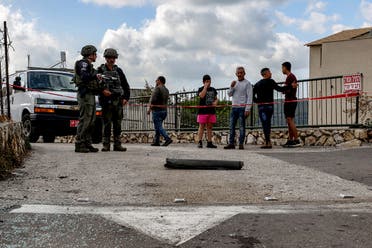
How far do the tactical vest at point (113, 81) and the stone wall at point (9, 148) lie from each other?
6.02ft

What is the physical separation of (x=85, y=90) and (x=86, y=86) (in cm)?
8

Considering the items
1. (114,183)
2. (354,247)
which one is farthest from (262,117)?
(354,247)

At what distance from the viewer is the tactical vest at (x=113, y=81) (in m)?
9.52

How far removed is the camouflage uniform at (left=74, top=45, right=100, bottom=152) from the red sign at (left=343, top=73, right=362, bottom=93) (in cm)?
613

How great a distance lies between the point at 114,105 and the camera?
9.70m

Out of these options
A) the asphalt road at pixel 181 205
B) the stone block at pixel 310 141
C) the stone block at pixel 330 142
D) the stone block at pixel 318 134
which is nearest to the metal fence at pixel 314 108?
the stone block at pixel 318 134

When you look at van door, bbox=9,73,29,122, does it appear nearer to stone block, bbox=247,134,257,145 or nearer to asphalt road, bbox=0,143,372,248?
asphalt road, bbox=0,143,372,248

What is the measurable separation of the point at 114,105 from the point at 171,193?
4.40 meters

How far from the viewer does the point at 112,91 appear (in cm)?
957

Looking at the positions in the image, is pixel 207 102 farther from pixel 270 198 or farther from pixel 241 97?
pixel 270 198

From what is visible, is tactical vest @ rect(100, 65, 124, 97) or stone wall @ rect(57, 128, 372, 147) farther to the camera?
stone wall @ rect(57, 128, 372, 147)

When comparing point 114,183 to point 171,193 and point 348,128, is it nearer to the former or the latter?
point 171,193

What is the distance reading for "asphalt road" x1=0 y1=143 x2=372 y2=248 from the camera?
377cm

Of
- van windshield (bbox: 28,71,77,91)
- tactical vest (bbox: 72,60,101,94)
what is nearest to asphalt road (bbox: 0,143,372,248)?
tactical vest (bbox: 72,60,101,94)
